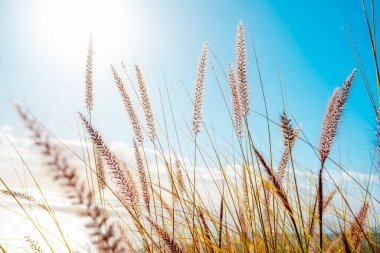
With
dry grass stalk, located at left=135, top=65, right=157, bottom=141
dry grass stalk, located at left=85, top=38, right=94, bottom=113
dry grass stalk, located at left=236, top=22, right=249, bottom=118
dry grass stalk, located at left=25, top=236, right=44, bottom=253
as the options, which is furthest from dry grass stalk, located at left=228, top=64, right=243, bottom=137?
dry grass stalk, located at left=25, top=236, right=44, bottom=253

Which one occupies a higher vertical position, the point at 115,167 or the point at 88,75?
the point at 88,75

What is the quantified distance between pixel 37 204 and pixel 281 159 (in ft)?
5.59

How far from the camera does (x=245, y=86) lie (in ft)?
8.38

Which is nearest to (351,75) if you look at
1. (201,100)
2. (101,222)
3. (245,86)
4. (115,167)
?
(245,86)

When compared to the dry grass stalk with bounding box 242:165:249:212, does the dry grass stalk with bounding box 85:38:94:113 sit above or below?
above

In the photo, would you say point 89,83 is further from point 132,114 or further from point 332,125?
point 332,125

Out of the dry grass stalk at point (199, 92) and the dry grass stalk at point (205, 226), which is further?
the dry grass stalk at point (199, 92)

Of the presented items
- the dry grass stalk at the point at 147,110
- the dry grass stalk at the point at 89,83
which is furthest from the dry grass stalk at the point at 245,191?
the dry grass stalk at the point at 89,83

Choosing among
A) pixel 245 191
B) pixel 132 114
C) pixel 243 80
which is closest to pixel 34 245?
pixel 132 114

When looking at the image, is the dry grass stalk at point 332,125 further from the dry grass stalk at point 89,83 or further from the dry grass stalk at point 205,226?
the dry grass stalk at point 89,83

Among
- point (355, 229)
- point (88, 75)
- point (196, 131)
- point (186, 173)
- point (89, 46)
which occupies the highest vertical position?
point (89, 46)

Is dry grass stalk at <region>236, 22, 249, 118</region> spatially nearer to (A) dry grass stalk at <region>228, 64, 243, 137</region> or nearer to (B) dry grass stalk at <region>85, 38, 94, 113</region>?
(A) dry grass stalk at <region>228, 64, 243, 137</region>

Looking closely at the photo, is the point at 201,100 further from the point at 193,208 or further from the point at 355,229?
the point at 355,229

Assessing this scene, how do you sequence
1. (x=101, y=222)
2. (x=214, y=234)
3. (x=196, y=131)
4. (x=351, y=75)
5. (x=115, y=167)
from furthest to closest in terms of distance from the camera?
(x=196, y=131), (x=214, y=234), (x=351, y=75), (x=115, y=167), (x=101, y=222)
